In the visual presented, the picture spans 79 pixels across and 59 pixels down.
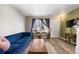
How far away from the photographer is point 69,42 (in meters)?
2.98

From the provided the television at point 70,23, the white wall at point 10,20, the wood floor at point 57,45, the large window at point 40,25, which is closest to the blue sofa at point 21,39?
the white wall at point 10,20

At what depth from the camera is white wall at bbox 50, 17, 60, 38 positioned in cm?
282

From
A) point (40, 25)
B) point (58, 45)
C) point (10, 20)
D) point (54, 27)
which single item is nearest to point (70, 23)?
point (54, 27)

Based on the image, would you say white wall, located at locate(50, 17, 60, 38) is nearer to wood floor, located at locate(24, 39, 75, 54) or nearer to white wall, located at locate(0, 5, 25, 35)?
wood floor, located at locate(24, 39, 75, 54)

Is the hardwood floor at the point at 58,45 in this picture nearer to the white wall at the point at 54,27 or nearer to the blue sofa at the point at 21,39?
the white wall at the point at 54,27

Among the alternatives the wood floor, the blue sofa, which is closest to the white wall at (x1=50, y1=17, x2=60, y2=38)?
the wood floor

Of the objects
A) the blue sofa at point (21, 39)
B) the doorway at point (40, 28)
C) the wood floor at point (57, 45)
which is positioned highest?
the doorway at point (40, 28)

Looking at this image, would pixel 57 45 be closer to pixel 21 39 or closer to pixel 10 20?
pixel 21 39

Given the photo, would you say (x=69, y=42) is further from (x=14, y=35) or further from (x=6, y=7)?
(x=6, y=7)

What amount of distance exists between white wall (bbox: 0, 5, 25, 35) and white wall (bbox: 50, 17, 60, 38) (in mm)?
859

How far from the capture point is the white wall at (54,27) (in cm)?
282

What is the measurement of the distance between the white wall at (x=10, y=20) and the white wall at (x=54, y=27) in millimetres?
859

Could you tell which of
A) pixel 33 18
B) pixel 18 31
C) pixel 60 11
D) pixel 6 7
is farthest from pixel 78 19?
pixel 6 7
